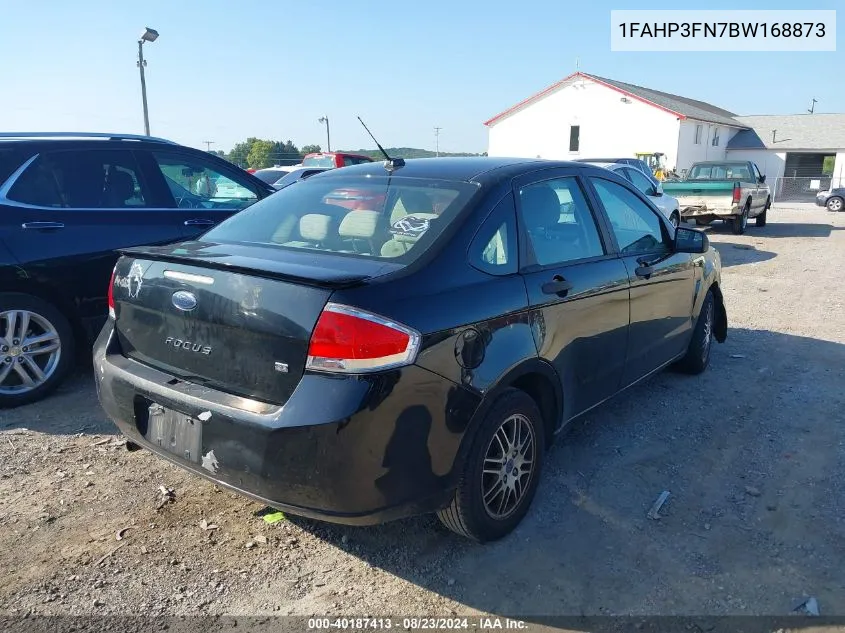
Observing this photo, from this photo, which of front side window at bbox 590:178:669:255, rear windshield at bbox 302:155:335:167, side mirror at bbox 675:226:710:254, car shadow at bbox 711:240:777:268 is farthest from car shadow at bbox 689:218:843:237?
front side window at bbox 590:178:669:255

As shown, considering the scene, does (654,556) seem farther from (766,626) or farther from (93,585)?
(93,585)

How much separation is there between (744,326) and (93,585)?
6580mm

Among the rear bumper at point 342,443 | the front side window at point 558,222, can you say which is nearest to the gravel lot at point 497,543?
the rear bumper at point 342,443

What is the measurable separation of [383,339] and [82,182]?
11.8 ft

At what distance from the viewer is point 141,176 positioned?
17.1 feet

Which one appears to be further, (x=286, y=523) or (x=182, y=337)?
(x=286, y=523)

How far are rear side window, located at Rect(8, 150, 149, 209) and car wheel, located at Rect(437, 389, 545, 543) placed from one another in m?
3.61

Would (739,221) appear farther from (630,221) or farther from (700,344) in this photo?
(630,221)

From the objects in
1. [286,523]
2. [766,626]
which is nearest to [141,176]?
[286,523]

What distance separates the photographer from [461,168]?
11.5 feet

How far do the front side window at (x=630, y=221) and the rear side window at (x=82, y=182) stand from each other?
3490 millimetres

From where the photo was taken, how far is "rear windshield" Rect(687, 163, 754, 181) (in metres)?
16.8

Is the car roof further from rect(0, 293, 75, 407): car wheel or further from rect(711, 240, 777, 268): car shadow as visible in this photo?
rect(711, 240, 777, 268): car shadow

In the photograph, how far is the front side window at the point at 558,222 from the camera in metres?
3.33
